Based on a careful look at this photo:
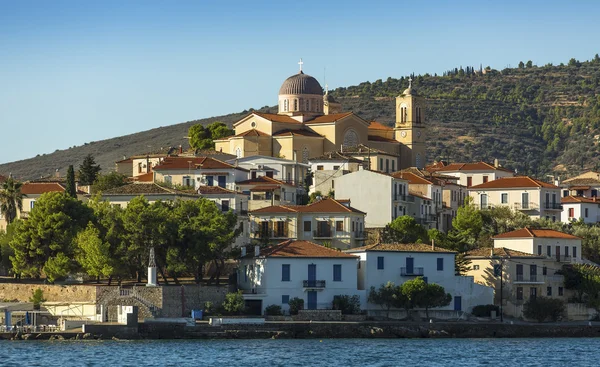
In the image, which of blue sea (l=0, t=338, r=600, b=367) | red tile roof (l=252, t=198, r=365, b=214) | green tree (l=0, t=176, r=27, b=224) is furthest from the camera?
green tree (l=0, t=176, r=27, b=224)

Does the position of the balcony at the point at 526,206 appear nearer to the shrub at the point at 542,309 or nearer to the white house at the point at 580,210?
the white house at the point at 580,210

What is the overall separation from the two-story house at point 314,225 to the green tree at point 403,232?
66.3 inches

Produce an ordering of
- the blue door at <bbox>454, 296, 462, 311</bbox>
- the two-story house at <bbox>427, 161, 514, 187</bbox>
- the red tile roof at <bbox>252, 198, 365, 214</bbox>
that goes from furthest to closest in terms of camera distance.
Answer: the two-story house at <bbox>427, 161, 514, 187</bbox>
the red tile roof at <bbox>252, 198, 365, 214</bbox>
the blue door at <bbox>454, 296, 462, 311</bbox>

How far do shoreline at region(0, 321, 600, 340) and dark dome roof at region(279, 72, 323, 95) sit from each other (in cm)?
4353

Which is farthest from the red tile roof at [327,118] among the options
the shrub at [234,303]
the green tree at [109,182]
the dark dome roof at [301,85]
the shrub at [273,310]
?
the shrub at [234,303]

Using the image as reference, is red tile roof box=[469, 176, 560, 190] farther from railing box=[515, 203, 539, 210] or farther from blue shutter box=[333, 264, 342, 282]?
blue shutter box=[333, 264, 342, 282]

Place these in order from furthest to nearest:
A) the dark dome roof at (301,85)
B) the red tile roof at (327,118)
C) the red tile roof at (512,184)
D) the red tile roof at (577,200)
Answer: the dark dome roof at (301,85) < the red tile roof at (327,118) < the red tile roof at (577,200) < the red tile roof at (512,184)

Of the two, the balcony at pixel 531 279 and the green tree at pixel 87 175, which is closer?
the balcony at pixel 531 279

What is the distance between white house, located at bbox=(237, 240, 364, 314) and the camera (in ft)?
230

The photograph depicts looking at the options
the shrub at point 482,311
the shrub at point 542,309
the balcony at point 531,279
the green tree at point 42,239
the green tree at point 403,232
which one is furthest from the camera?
the green tree at point 403,232

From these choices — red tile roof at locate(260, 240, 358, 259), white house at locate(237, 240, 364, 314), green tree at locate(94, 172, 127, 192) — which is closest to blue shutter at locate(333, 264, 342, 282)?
white house at locate(237, 240, 364, 314)

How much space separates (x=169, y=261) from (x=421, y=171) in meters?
33.3

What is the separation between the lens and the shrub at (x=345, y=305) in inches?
2758

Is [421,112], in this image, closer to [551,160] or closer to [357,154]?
[357,154]
